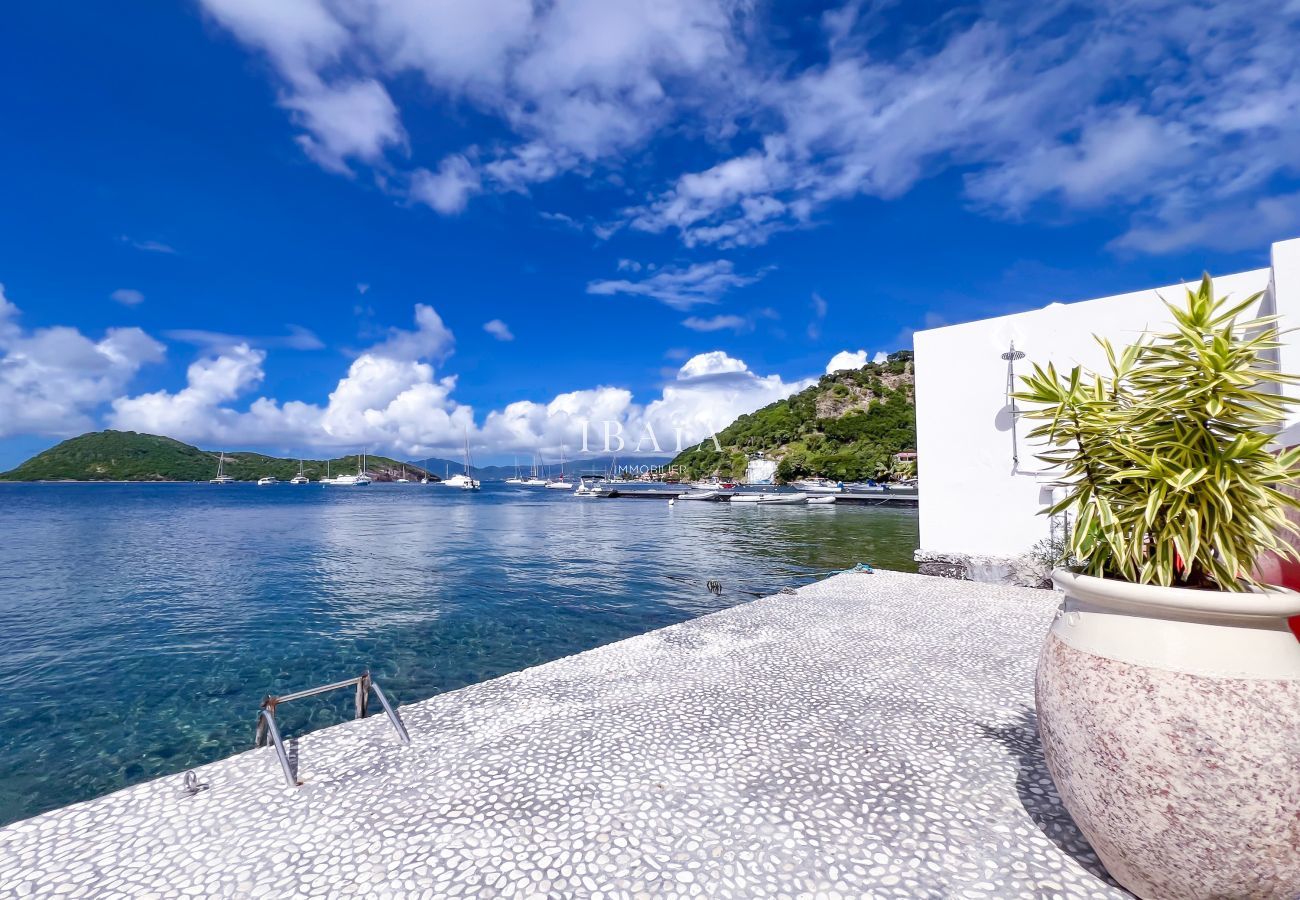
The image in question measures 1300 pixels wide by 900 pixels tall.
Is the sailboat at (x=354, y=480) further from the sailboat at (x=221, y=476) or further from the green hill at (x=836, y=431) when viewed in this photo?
the green hill at (x=836, y=431)

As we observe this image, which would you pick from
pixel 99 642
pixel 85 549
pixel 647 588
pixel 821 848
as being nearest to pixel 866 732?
pixel 821 848

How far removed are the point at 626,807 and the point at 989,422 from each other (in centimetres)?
946

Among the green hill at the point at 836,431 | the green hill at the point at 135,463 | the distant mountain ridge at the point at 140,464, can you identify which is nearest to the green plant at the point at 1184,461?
the green hill at the point at 836,431

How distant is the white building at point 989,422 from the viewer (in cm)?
883

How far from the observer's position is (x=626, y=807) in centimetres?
334

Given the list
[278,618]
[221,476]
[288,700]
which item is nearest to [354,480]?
[221,476]

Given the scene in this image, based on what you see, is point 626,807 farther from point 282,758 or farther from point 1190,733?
point 1190,733

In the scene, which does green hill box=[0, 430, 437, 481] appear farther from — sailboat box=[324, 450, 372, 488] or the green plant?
the green plant

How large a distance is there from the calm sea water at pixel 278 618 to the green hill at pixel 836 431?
5942 centimetres

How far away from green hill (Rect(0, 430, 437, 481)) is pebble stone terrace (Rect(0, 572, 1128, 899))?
169823 millimetres

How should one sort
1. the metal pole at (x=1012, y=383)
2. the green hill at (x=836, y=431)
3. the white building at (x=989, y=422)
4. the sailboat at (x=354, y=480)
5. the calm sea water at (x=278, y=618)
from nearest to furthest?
the calm sea water at (x=278, y=618), the white building at (x=989, y=422), the metal pole at (x=1012, y=383), the green hill at (x=836, y=431), the sailboat at (x=354, y=480)

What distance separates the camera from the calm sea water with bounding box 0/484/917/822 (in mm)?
6410

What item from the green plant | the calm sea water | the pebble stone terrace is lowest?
the calm sea water

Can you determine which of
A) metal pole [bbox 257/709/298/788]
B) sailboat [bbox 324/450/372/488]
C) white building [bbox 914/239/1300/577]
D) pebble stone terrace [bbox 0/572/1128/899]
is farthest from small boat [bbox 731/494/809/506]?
sailboat [bbox 324/450/372/488]
